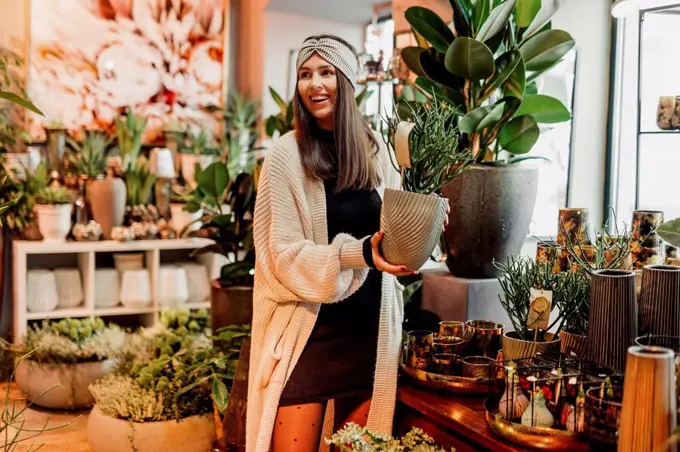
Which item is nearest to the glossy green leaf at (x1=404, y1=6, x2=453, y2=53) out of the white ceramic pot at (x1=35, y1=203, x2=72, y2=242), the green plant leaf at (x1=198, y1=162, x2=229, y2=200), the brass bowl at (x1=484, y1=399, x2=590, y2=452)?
the green plant leaf at (x1=198, y1=162, x2=229, y2=200)

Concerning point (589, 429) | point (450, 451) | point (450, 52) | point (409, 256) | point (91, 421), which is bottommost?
point (91, 421)

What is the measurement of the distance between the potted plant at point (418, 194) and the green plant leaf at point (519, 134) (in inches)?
30.3

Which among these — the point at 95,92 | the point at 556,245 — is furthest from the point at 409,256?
the point at 95,92

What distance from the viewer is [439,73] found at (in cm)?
231

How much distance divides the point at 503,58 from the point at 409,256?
3.13ft

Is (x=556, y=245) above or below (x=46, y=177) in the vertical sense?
below

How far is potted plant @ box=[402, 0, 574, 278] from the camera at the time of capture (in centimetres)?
219

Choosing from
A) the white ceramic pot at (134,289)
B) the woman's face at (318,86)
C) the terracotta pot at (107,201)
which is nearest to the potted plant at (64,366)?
the white ceramic pot at (134,289)

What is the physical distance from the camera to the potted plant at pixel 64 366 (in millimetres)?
3371

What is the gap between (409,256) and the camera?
1.55m

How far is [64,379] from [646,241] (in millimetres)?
2631

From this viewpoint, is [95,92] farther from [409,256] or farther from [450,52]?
[409,256]

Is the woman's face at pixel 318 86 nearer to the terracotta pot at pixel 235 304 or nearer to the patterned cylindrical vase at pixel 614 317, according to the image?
the patterned cylindrical vase at pixel 614 317

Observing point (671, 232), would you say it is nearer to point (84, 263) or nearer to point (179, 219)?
point (179, 219)
